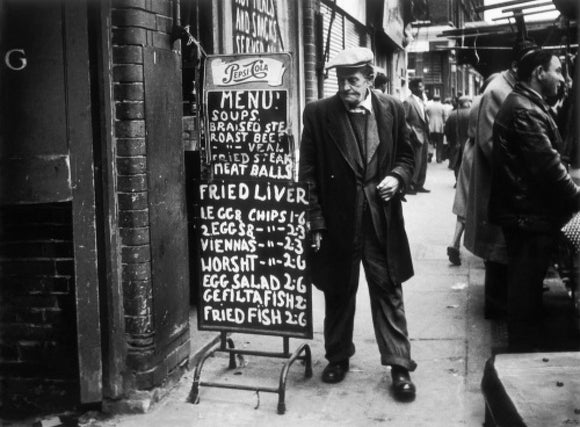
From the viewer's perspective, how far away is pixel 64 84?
13.9 feet

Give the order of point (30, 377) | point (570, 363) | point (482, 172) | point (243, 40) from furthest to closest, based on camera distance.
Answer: point (243, 40)
point (482, 172)
point (30, 377)
point (570, 363)

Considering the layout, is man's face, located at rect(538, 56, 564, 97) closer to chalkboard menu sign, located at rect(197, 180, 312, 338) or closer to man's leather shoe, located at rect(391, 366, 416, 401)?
chalkboard menu sign, located at rect(197, 180, 312, 338)

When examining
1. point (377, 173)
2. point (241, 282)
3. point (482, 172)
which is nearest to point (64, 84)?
point (241, 282)

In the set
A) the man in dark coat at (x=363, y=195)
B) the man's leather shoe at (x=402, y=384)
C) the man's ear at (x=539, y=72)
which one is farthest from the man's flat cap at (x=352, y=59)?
the man's leather shoe at (x=402, y=384)

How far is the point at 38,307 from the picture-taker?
4.66 m

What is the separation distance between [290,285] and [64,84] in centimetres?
172

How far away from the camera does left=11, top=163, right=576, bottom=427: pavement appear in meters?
4.48

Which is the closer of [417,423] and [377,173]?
[417,423]

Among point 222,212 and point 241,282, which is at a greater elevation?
point 222,212

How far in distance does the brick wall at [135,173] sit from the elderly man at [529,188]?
2.17 metres

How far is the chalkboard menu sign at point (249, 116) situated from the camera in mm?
4750

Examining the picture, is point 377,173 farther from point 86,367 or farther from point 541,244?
point 86,367

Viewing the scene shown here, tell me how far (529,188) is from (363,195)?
3.33ft

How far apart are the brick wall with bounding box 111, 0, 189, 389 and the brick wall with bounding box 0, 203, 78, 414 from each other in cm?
35
